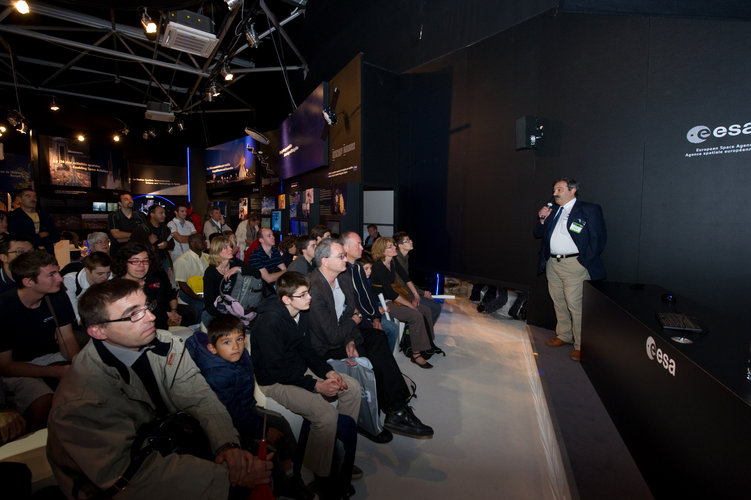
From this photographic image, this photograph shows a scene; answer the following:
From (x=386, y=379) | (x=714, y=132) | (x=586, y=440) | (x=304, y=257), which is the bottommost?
(x=586, y=440)

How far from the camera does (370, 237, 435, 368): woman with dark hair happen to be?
3.59m

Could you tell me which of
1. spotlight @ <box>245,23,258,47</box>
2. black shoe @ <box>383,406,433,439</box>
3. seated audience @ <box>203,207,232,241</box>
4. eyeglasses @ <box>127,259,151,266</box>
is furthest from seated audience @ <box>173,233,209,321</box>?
spotlight @ <box>245,23,258,47</box>

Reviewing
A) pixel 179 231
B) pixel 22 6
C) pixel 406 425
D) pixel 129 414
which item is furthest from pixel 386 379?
pixel 22 6

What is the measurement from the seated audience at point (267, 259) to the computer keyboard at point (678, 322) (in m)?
3.46

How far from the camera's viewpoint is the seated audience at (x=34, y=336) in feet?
5.98

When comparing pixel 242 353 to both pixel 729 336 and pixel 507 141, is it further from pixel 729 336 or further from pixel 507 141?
pixel 507 141

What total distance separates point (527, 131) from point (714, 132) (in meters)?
1.73

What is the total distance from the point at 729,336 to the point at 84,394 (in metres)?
3.04

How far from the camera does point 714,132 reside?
3223 mm

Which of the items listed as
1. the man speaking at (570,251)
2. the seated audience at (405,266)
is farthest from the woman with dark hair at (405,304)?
the man speaking at (570,251)

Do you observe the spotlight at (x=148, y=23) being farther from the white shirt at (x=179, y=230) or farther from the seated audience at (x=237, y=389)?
the seated audience at (x=237, y=389)

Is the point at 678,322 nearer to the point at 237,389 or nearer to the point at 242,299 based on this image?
the point at 237,389

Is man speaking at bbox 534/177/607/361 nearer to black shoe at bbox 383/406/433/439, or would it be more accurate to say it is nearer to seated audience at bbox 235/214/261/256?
black shoe at bbox 383/406/433/439

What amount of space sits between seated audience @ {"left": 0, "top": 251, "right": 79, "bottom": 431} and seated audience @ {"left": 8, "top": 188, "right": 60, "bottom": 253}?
3046 mm
